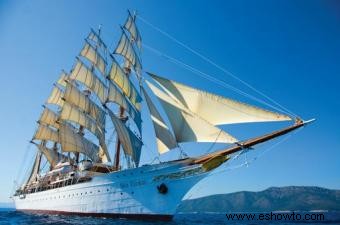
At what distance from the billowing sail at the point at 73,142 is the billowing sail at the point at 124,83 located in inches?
371

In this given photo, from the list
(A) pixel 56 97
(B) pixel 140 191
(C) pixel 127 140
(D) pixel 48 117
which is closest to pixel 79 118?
(D) pixel 48 117

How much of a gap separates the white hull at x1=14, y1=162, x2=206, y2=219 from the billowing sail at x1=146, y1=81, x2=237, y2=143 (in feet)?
8.71

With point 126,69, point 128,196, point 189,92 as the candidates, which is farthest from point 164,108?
point 126,69

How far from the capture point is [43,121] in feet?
179

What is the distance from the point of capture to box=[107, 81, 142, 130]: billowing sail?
3969cm

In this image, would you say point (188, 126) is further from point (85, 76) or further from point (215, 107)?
point (85, 76)

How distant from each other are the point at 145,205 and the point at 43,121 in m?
34.2

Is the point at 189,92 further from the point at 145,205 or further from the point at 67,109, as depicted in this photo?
the point at 67,109

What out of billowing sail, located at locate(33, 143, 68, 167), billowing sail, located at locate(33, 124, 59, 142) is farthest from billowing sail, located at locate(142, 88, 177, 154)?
billowing sail, located at locate(33, 124, 59, 142)

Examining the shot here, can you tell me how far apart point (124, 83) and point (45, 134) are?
20662mm

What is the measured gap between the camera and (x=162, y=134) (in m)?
31.1

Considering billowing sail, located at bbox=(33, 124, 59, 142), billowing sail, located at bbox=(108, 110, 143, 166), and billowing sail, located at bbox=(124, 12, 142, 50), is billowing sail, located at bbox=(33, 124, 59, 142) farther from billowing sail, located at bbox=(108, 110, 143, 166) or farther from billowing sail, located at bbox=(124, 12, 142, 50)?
billowing sail, located at bbox=(108, 110, 143, 166)

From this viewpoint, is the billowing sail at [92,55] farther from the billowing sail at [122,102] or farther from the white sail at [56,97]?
the white sail at [56,97]

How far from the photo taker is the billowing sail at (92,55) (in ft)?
161
